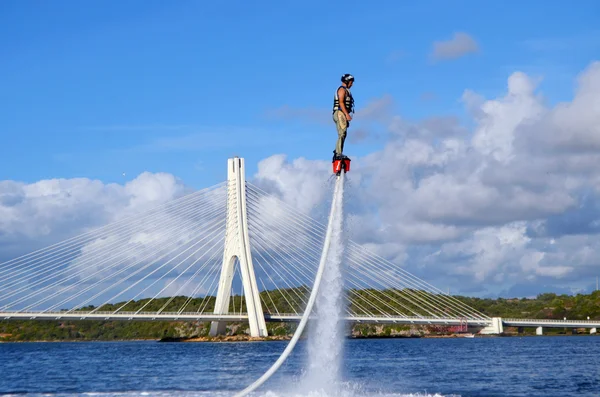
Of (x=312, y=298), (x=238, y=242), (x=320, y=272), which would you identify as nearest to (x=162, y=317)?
(x=238, y=242)

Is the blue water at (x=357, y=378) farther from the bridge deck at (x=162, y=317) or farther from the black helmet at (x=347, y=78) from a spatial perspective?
the bridge deck at (x=162, y=317)

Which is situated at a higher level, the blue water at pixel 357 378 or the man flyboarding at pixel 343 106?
the man flyboarding at pixel 343 106

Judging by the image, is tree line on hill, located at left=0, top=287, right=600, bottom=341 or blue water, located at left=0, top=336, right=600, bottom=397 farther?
tree line on hill, located at left=0, top=287, right=600, bottom=341

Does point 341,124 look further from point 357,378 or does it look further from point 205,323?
point 205,323

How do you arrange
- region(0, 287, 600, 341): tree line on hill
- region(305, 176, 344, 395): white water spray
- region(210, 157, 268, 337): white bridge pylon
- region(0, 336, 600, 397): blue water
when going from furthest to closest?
region(0, 287, 600, 341): tree line on hill → region(210, 157, 268, 337): white bridge pylon → region(0, 336, 600, 397): blue water → region(305, 176, 344, 395): white water spray

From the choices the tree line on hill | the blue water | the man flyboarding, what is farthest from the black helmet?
the tree line on hill

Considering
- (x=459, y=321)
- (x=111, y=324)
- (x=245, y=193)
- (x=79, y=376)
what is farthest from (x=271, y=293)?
(x=79, y=376)

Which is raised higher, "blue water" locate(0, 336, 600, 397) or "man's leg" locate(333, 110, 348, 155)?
"man's leg" locate(333, 110, 348, 155)

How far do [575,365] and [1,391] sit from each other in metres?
33.7

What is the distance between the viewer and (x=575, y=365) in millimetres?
56562

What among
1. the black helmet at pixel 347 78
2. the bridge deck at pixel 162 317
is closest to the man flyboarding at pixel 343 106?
the black helmet at pixel 347 78

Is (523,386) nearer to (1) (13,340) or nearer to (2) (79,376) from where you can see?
(2) (79,376)

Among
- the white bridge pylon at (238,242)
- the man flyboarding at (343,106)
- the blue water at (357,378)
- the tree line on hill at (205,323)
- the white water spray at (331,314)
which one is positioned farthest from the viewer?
the tree line on hill at (205,323)

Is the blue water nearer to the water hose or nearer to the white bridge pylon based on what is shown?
the water hose
